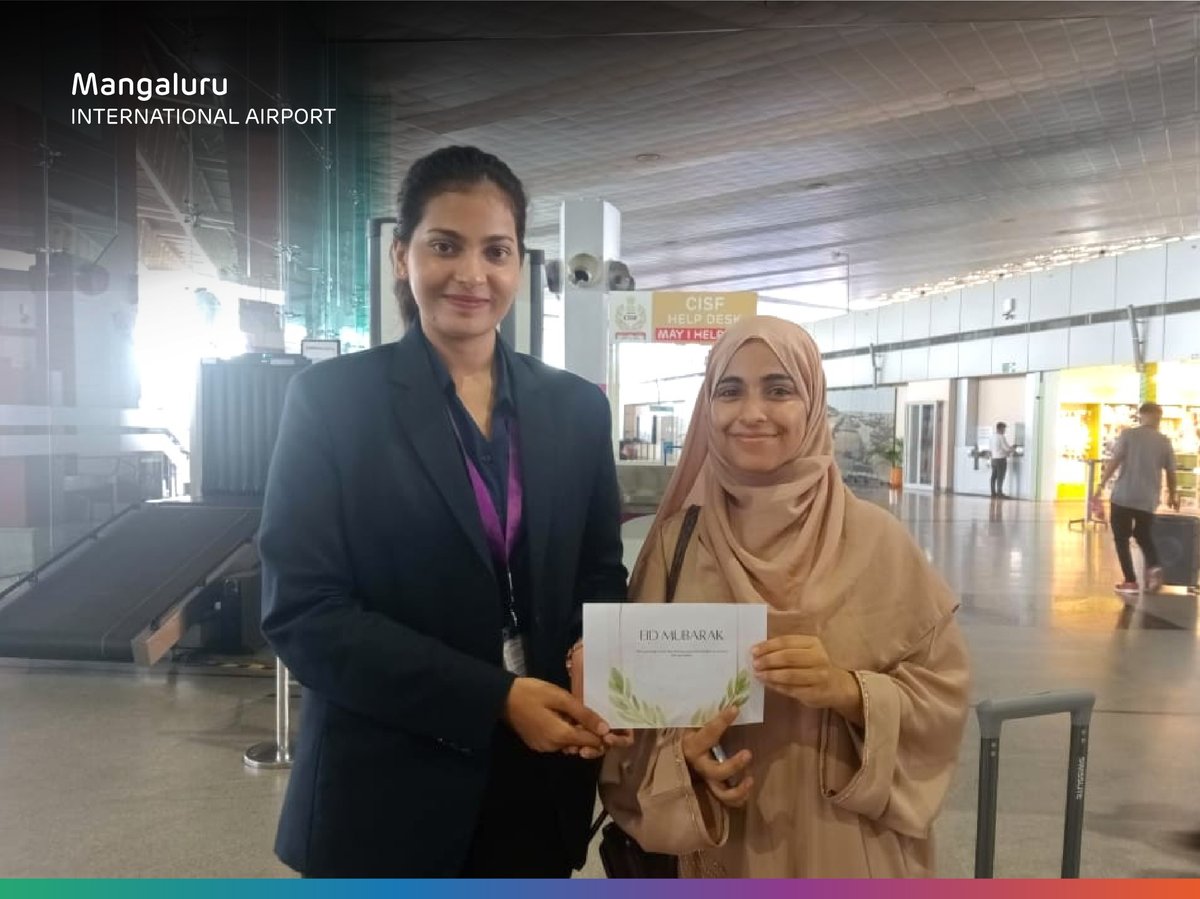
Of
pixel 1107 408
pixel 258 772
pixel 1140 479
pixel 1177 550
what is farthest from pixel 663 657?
pixel 1107 408

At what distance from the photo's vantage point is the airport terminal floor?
2.59 meters

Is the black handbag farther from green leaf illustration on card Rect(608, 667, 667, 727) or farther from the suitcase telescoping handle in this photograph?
the suitcase telescoping handle

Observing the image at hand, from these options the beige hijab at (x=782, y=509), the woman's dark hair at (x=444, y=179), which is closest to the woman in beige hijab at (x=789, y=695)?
the beige hijab at (x=782, y=509)

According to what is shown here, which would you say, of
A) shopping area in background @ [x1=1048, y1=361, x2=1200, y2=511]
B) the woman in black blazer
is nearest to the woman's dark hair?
the woman in black blazer

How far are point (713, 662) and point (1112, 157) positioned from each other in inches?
359

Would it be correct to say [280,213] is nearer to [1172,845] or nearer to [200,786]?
[200,786]

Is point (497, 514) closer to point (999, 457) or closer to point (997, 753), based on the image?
point (997, 753)

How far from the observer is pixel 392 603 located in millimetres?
1047

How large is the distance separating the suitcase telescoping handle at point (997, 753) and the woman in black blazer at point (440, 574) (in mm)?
912

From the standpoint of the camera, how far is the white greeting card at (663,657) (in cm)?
107

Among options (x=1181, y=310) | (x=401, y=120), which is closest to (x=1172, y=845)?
(x=401, y=120)

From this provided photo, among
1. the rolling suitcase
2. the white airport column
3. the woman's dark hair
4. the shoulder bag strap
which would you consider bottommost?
the rolling suitcase

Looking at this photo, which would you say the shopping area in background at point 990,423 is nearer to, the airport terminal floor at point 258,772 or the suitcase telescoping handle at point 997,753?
the airport terminal floor at point 258,772

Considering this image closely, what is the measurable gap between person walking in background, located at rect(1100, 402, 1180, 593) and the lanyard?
6.85m
